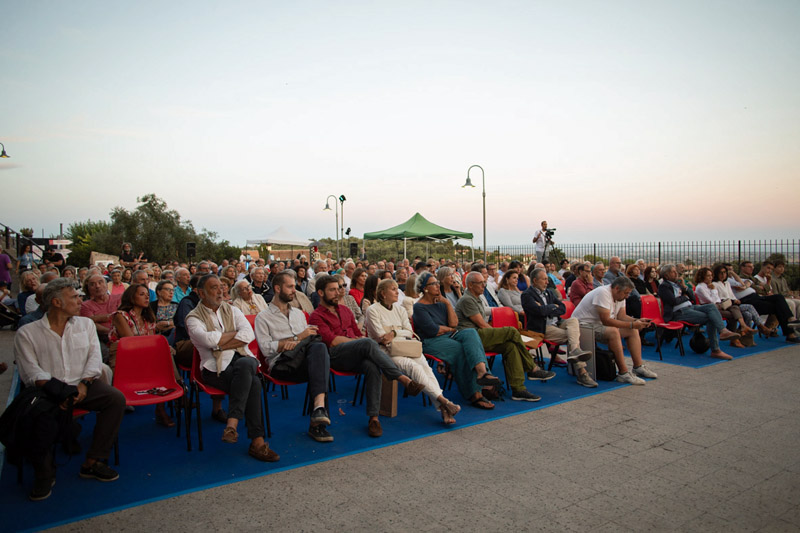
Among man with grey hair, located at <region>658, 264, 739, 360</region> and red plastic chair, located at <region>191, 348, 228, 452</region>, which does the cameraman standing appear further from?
red plastic chair, located at <region>191, 348, 228, 452</region>

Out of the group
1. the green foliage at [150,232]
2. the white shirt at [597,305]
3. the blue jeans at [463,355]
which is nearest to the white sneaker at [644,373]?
the white shirt at [597,305]

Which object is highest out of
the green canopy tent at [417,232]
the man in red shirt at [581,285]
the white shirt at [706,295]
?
the green canopy tent at [417,232]

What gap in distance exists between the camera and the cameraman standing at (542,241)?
15750mm

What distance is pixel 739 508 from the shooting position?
9.92ft

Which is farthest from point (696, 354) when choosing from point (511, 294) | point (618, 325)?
point (511, 294)

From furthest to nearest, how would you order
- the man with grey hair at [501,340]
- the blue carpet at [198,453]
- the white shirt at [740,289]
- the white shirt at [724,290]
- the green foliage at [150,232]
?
the green foliage at [150,232]
the white shirt at [740,289]
the white shirt at [724,290]
the man with grey hair at [501,340]
the blue carpet at [198,453]

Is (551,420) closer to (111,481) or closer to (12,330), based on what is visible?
(111,481)

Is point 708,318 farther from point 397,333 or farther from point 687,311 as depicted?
point 397,333

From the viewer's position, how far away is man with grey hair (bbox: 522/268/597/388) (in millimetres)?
6127

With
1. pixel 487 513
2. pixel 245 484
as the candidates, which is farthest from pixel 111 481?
pixel 487 513

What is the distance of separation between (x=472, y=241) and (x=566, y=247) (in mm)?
3628

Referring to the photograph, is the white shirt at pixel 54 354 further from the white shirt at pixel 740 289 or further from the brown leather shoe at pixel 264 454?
the white shirt at pixel 740 289

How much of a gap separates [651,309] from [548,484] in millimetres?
5313

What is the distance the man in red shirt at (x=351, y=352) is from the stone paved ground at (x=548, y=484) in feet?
1.75
